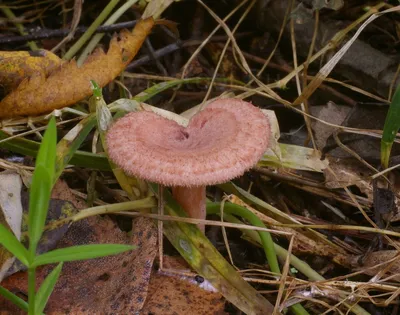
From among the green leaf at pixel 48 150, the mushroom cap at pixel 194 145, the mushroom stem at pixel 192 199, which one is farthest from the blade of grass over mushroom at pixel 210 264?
the green leaf at pixel 48 150

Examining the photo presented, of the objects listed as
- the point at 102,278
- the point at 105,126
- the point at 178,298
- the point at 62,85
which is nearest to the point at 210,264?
the point at 178,298

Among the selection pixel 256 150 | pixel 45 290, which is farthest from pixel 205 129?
pixel 45 290

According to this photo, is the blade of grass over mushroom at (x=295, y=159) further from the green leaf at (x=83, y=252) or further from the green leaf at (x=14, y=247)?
the green leaf at (x=14, y=247)

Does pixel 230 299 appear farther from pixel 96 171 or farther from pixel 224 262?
pixel 96 171

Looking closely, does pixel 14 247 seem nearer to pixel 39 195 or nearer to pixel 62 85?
pixel 39 195

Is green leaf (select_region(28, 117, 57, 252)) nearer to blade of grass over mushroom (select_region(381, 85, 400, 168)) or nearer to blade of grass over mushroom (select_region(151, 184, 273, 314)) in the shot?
blade of grass over mushroom (select_region(151, 184, 273, 314))

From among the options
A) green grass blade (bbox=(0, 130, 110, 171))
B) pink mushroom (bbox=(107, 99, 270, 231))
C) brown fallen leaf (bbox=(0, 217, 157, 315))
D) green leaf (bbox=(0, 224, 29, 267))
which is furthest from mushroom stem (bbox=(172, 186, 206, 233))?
green leaf (bbox=(0, 224, 29, 267))
